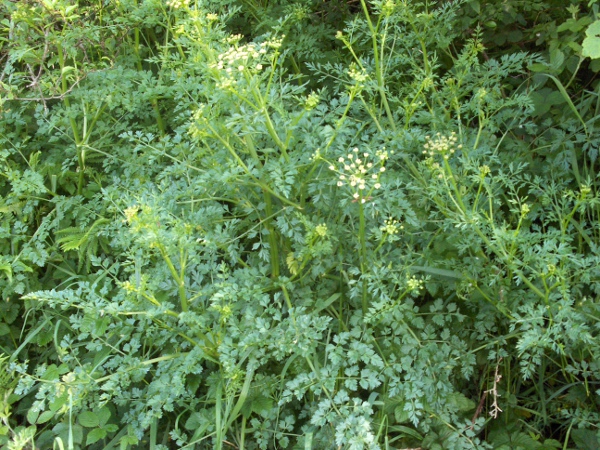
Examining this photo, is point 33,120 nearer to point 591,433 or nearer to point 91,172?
point 91,172

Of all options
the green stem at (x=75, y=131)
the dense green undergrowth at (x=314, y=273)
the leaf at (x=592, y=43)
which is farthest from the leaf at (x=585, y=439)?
the green stem at (x=75, y=131)

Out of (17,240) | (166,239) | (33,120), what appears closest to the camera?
(166,239)

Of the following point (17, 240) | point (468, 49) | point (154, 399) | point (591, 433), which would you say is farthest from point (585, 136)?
point (17, 240)

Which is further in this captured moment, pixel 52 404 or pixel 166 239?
pixel 52 404

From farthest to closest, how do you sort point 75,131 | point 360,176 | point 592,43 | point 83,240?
point 75,131 → point 83,240 → point 592,43 → point 360,176

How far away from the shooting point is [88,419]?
8.35 ft

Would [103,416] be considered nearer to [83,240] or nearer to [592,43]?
[83,240]

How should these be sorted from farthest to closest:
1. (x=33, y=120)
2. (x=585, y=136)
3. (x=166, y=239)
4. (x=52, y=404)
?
(x=33, y=120) → (x=585, y=136) → (x=52, y=404) → (x=166, y=239)

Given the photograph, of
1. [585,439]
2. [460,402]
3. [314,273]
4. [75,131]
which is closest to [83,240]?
[75,131]

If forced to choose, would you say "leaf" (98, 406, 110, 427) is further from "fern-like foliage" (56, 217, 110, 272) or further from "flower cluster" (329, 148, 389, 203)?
"flower cluster" (329, 148, 389, 203)

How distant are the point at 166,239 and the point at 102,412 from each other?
0.95m

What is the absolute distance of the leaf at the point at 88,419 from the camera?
99.9 inches

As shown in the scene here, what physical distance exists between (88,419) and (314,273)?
3.77ft

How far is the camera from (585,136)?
9.39 feet
